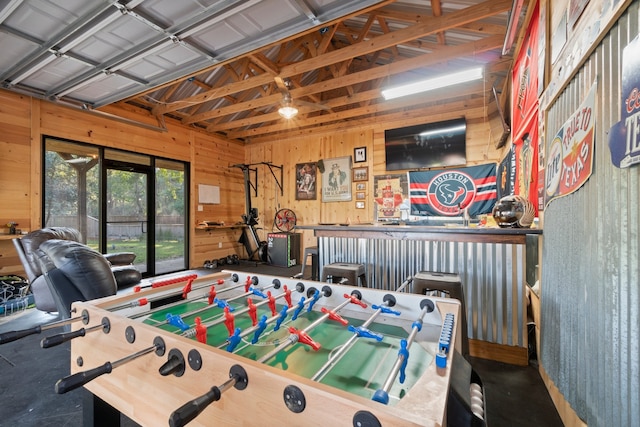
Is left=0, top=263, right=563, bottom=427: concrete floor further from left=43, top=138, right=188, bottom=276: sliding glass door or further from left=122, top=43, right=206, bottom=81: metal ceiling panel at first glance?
left=122, top=43, right=206, bottom=81: metal ceiling panel

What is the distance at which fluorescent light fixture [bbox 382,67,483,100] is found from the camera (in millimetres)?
3021

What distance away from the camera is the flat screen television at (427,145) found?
495 centimetres

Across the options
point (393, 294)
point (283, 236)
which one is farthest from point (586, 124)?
point (283, 236)

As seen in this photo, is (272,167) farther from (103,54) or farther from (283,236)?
(103,54)

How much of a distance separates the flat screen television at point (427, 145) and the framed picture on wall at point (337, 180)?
0.97 m

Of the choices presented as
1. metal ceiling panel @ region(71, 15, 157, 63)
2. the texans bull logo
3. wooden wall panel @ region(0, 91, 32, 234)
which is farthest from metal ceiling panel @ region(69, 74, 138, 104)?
the texans bull logo

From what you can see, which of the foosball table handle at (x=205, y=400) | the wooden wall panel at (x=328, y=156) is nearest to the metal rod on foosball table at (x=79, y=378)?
the foosball table handle at (x=205, y=400)

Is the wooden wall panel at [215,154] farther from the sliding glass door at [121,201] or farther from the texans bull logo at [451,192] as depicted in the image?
the texans bull logo at [451,192]

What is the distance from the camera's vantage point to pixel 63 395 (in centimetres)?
188

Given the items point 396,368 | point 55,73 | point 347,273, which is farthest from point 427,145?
point 55,73

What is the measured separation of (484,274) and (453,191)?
3022 millimetres

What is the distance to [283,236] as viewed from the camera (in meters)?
6.12

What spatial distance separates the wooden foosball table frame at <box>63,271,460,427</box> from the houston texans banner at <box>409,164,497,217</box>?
4.25 meters

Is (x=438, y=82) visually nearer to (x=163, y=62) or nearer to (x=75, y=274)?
(x=163, y=62)
